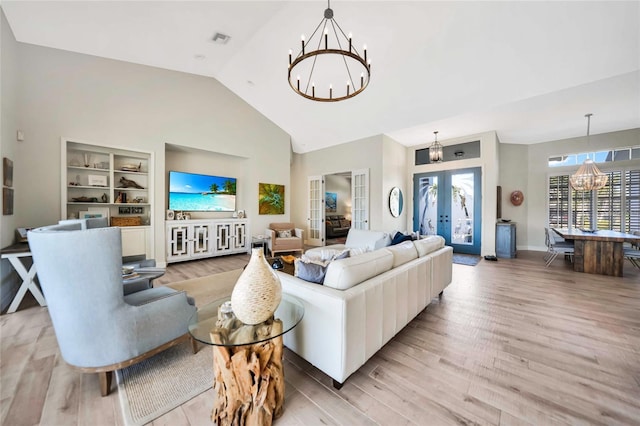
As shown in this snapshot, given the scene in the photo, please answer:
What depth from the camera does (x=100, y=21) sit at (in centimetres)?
333

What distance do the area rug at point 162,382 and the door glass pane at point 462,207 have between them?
20.9 feet

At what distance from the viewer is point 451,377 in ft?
5.52

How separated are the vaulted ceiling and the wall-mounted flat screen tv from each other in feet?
7.57

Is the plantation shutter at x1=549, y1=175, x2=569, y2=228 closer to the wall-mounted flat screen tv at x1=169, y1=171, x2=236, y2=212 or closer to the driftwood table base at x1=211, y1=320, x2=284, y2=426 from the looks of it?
the driftwood table base at x1=211, y1=320, x2=284, y2=426

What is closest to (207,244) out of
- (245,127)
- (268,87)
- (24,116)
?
(245,127)

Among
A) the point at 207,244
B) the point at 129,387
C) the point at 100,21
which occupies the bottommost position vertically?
the point at 129,387

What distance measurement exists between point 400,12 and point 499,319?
160 inches

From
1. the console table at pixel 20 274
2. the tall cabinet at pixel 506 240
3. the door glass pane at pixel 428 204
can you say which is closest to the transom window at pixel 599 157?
the tall cabinet at pixel 506 240

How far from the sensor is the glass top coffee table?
4.07ft

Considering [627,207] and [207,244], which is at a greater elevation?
[627,207]

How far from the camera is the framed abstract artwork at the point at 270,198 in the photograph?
6.31 meters

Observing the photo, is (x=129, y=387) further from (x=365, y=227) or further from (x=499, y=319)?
(x=365, y=227)

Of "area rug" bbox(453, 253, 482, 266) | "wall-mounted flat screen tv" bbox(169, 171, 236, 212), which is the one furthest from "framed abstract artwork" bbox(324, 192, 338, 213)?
"area rug" bbox(453, 253, 482, 266)

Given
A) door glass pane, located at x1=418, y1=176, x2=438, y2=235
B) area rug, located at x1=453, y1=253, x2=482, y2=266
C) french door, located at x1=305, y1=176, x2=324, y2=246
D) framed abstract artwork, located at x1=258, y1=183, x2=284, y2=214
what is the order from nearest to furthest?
area rug, located at x1=453, y1=253, x2=482, y2=266
framed abstract artwork, located at x1=258, y1=183, x2=284, y2=214
door glass pane, located at x1=418, y1=176, x2=438, y2=235
french door, located at x1=305, y1=176, x2=324, y2=246
